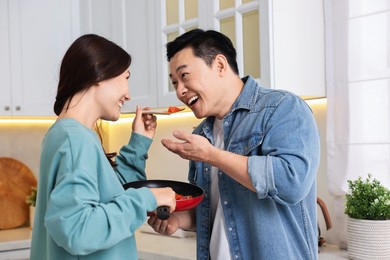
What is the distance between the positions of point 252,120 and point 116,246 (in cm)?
50

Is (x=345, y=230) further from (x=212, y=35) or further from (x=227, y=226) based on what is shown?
(x=212, y=35)

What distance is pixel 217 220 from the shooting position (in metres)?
1.47

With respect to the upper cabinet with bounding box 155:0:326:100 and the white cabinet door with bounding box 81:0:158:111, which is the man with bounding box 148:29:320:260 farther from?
the white cabinet door with bounding box 81:0:158:111

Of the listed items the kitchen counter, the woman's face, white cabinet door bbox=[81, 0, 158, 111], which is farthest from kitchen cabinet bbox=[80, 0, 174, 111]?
the woman's face

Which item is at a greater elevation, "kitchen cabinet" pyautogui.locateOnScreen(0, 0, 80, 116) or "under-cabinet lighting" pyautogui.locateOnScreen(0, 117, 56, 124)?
"kitchen cabinet" pyautogui.locateOnScreen(0, 0, 80, 116)

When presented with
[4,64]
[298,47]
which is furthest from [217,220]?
[4,64]

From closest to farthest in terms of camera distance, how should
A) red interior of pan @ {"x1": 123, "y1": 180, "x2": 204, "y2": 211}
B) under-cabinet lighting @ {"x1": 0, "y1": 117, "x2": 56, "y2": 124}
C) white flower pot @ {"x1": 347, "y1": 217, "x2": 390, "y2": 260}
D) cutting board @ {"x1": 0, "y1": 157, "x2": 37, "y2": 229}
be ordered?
red interior of pan @ {"x1": 123, "y1": 180, "x2": 204, "y2": 211} < white flower pot @ {"x1": 347, "y1": 217, "x2": 390, "y2": 260} < cutting board @ {"x1": 0, "y1": 157, "x2": 37, "y2": 229} < under-cabinet lighting @ {"x1": 0, "y1": 117, "x2": 56, "y2": 124}

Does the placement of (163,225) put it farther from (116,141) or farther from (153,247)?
(116,141)

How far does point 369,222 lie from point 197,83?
2.95 ft

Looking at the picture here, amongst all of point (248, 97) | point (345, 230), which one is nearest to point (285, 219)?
point (248, 97)

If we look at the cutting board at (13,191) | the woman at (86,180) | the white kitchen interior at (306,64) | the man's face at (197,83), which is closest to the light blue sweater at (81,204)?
the woman at (86,180)

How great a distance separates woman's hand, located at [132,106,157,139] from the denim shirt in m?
0.30

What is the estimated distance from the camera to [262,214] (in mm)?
1339

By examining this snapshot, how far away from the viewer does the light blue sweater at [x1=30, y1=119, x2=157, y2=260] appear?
104cm
